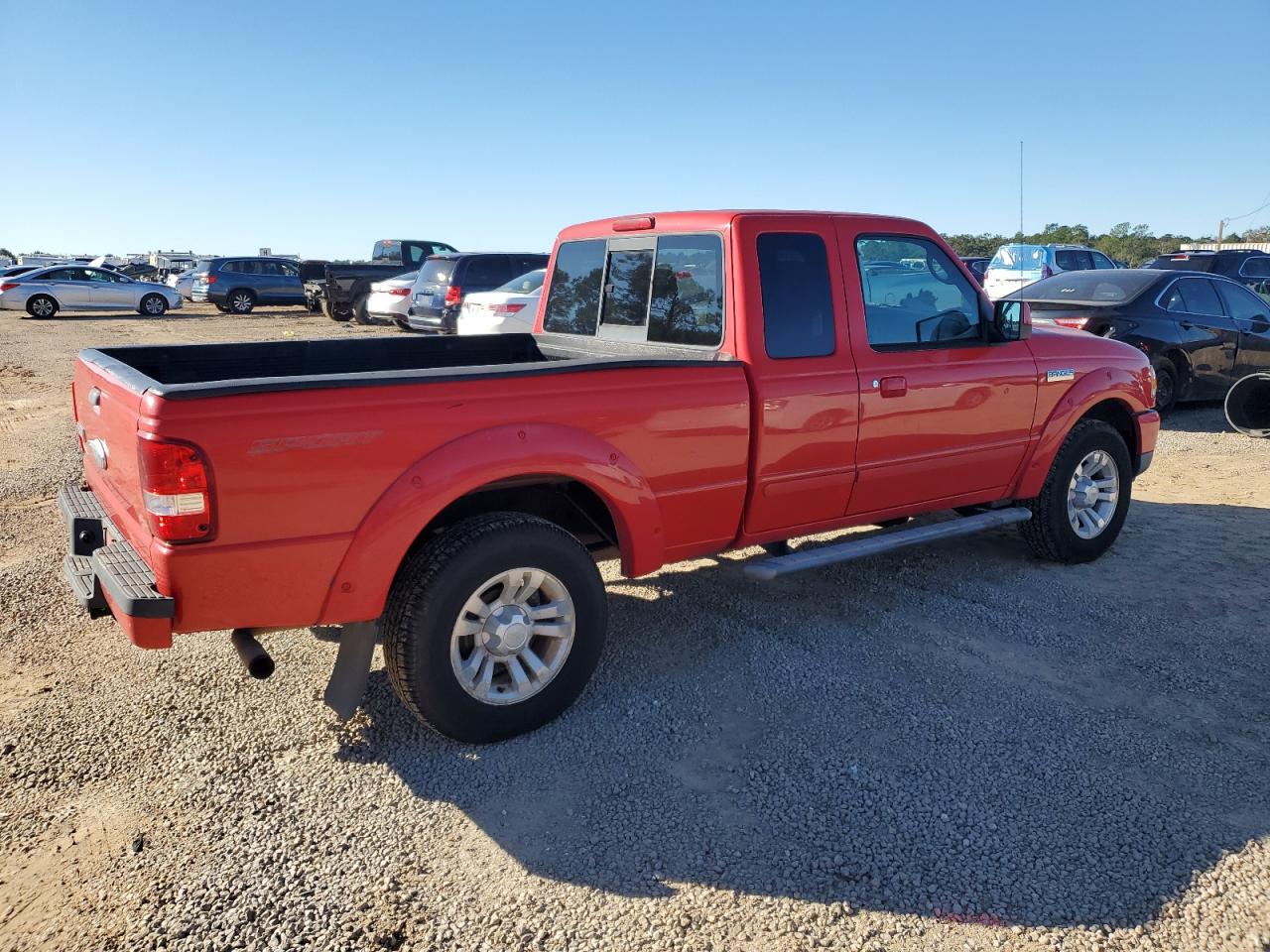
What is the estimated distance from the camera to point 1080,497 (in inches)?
220

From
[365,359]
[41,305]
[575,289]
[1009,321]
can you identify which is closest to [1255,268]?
[1009,321]

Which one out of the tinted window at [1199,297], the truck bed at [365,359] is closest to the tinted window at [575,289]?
the truck bed at [365,359]

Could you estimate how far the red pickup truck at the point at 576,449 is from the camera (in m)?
2.97

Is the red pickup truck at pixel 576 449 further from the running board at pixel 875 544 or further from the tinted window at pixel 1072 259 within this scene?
the tinted window at pixel 1072 259

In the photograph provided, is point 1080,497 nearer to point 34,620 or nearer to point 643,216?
point 643,216

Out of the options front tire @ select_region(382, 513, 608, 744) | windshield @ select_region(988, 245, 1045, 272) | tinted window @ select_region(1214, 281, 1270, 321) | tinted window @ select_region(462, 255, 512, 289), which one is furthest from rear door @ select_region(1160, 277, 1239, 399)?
tinted window @ select_region(462, 255, 512, 289)

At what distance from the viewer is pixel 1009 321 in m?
4.88

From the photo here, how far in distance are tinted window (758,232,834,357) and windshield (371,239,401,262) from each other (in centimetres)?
2121

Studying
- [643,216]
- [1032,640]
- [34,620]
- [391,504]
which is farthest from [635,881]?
[34,620]

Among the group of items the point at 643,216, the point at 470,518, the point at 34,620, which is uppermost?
the point at 643,216

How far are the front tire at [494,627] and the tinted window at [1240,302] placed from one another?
31.0ft


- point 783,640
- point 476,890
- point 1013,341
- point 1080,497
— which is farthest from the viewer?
point 1080,497

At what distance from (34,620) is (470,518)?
8.60 ft

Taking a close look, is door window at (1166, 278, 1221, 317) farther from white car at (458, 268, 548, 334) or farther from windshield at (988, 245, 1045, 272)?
windshield at (988, 245, 1045, 272)
